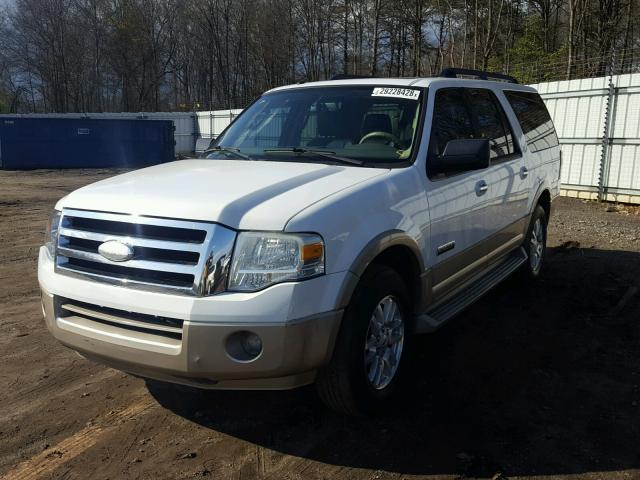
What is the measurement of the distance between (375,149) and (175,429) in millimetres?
2168

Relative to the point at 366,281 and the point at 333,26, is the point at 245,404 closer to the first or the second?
the point at 366,281

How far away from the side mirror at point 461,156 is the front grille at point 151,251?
1.74 m

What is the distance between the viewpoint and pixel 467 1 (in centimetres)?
3027

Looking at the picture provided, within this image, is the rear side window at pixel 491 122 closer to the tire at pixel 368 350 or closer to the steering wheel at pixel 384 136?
the steering wheel at pixel 384 136

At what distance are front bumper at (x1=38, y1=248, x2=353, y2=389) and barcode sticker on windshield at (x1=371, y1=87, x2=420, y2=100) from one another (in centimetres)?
177

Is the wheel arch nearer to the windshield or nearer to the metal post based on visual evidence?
the windshield

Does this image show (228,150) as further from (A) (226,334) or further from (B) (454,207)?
(A) (226,334)

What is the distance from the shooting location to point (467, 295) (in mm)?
4391

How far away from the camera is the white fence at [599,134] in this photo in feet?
38.5

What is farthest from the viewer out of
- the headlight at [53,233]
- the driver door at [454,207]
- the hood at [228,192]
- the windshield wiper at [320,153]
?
the driver door at [454,207]

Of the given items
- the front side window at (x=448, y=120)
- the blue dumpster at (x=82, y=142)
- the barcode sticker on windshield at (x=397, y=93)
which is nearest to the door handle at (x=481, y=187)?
the front side window at (x=448, y=120)

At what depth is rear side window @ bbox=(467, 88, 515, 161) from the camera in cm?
478

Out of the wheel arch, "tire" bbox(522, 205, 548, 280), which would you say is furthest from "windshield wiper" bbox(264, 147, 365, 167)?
"tire" bbox(522, 205, 548, 280)

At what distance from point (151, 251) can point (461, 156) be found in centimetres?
210
